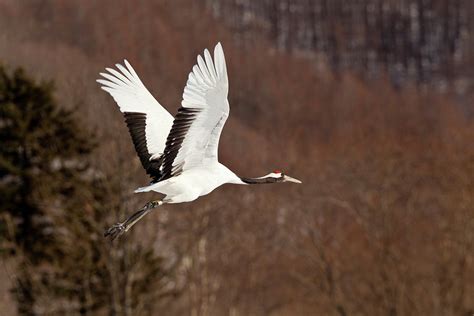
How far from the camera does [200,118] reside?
9.20 metres

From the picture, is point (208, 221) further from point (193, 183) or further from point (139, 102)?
point (193, 183)

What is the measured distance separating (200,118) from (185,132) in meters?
0.28

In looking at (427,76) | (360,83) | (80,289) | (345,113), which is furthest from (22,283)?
(427,76)

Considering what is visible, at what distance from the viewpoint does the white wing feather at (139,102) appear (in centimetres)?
1109

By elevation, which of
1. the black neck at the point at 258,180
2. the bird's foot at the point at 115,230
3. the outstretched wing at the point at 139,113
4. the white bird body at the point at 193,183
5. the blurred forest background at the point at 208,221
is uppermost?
the outstretched wing at the point at 139,113

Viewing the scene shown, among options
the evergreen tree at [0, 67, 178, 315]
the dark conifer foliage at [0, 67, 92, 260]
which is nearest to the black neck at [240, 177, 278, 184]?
the evergreen tree at [0, 67, 178, 315]

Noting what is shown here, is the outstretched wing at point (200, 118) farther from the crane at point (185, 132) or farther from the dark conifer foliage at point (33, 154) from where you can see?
the dark conifer foliage at point (33, 154)

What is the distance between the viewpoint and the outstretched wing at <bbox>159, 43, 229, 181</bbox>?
880 cm

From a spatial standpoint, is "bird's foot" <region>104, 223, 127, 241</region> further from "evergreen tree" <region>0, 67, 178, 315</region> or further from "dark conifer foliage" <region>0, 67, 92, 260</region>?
"dark conifer foliage" <region>0, 67, 92, 260</region>

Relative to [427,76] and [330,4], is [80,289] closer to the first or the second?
[427,76]

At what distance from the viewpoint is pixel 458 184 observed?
32.6 metres

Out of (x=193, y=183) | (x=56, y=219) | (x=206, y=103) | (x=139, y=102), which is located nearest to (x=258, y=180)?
(x=193, y=183)

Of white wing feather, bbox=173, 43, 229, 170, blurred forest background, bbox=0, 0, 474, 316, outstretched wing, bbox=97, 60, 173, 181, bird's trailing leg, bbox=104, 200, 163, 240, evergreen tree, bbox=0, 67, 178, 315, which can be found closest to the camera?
white wing feather, bbox=173, 43, 229, 170

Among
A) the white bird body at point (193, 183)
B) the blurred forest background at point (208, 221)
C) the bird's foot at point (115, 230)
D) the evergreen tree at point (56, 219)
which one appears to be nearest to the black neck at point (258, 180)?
the white bird body at point (193, 183)
